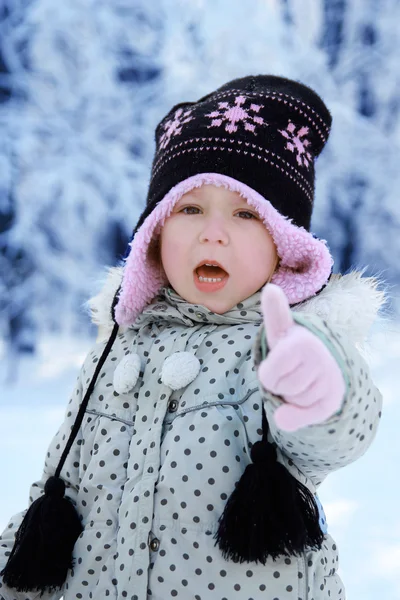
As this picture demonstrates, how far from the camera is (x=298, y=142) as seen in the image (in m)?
1.18

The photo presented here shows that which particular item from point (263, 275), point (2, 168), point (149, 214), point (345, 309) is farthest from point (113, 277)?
point (2, 168)

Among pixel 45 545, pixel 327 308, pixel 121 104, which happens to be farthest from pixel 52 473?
pixel 121 104

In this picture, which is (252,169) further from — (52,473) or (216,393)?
(52,473)

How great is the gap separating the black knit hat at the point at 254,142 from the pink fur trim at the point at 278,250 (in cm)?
2

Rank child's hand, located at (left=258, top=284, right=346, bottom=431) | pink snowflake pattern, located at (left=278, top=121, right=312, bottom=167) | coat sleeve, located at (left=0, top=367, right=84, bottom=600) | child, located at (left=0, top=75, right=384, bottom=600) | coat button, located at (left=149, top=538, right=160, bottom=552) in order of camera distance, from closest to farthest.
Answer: child's hand, located at (left=258, top=284, right=346, bottom=431), child, located at (left=0, top=75, right=384, bottom=600), coat button, located at (left=149, top=538, right=160, bottom=552), coat sleeve, located at (left=0, top=367, right=84, bottom=600), pink snowflake pattern, located at (left=278, top=121, right=312, bottom=167)

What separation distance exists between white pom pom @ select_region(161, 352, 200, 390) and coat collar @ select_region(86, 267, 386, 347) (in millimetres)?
107

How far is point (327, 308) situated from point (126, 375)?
0.34 m

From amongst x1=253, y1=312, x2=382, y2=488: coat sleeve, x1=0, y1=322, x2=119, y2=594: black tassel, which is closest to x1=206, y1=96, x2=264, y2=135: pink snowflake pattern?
x1=253, y1=312, x2=382, y2=488: coat sleeve

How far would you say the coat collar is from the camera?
107 cm

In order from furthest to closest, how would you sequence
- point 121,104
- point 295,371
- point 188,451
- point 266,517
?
point 121,104
point 188,451
point 266,517
point 295,371

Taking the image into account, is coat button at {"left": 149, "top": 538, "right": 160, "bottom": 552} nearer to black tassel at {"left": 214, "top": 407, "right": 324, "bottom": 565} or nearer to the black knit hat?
black tassel at {"left": 214, "top": 407, "right": 324, "bottom": 565}

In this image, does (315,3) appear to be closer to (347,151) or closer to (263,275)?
(347,151)

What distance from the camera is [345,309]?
1.07 m

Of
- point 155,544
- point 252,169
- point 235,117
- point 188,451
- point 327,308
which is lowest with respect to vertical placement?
point 155,544
